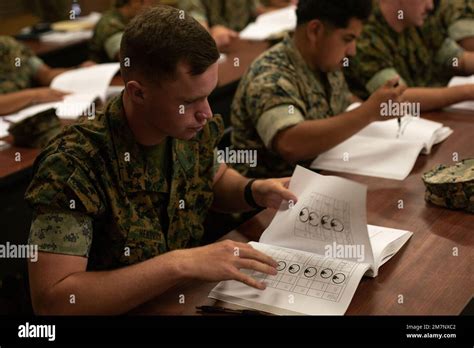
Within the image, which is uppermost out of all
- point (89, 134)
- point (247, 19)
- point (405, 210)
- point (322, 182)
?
point (247, 19)

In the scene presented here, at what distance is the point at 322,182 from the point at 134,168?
1.31 feet

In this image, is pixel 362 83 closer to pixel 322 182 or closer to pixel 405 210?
pixel 405 210

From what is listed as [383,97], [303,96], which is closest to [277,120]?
[303,96]

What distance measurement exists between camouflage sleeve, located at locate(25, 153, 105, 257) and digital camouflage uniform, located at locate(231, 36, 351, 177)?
0.80 m

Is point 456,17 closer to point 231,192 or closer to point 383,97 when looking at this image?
point 383,97

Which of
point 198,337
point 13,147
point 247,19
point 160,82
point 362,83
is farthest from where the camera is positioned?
point 247,19

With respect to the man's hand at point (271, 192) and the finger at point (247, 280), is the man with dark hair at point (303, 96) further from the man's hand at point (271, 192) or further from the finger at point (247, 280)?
the finger at point (247, 280)

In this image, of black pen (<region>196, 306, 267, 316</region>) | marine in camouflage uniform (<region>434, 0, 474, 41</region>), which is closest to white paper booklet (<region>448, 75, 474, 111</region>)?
marine in camouflage uniform (<region>434, 0, 474, 41</region>)

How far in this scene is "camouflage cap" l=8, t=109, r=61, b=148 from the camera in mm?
2162

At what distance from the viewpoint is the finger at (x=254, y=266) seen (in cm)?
123

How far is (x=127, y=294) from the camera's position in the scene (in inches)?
46.8

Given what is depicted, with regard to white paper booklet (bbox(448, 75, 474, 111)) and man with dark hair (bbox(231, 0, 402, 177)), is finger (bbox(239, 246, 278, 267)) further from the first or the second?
white paper booklet (bbox(448, 75, 474, 111))

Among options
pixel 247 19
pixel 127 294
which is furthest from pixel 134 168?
pixel 247 19

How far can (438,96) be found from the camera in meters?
2.28
